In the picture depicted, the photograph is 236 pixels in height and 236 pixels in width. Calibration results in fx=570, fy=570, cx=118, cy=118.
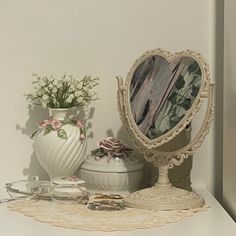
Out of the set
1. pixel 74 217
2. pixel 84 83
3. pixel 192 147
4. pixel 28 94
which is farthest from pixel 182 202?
pixel 28 94

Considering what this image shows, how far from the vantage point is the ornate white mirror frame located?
118cm

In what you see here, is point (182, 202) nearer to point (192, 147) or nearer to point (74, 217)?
point (192, 147)

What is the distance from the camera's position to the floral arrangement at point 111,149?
4.49ft

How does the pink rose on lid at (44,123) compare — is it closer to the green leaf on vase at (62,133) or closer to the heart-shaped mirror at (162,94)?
the green leaf on vase at (62,133)

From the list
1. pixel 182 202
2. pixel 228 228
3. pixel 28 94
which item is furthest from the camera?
pixel 28 94

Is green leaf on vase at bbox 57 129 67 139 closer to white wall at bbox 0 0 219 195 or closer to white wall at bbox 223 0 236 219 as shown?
white wall at bbox 0 0 219 195

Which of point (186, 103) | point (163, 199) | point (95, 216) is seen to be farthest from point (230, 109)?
point (95, 216)

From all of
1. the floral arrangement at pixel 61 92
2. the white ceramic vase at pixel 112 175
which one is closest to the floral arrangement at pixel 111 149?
the white ceramic vase at pixel 112 175

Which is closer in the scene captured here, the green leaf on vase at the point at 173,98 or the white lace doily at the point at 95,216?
the white lace doily at the point at 95,216

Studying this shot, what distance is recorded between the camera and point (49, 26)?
148cm

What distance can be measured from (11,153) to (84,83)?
28 centimetres

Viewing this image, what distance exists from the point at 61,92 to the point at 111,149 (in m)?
0.19

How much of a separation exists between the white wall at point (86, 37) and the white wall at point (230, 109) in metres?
0.18

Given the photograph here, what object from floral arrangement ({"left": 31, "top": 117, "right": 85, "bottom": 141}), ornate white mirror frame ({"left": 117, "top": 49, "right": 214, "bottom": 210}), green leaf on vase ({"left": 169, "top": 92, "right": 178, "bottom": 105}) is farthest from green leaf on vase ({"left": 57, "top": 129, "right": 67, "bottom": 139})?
green leaf on vase ({"left": 169, "top": 92, "right": 178, "bottom": 105})
